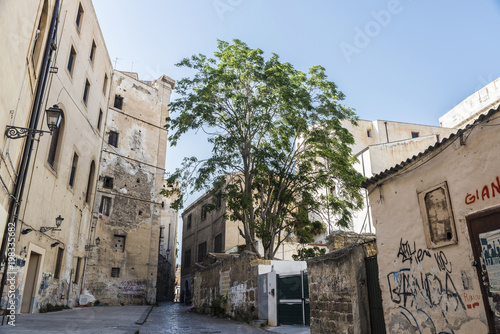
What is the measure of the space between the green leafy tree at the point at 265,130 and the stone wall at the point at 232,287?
1.42 m

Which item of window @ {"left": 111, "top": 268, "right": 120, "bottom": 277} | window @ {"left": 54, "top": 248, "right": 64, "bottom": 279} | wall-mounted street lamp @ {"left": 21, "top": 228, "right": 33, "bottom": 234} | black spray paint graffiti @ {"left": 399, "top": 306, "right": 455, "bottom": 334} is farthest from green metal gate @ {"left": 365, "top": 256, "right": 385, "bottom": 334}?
window @ {"left": 111, "top": 268, "right": 120, "bottom": 277}

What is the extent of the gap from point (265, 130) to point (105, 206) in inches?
524

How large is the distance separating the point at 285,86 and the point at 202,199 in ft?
63.5

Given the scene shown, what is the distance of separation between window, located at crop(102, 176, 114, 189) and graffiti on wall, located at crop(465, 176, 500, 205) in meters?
22.7

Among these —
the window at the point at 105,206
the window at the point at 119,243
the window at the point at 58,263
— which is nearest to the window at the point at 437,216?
the window at the point at 58,263

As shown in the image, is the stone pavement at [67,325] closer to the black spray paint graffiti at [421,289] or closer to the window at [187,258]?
the black spray paint graffiti at [421,289]

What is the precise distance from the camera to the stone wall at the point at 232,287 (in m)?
13.5

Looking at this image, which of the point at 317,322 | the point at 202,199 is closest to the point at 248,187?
the point at 317,322

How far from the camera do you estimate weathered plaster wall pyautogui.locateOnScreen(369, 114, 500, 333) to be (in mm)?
5074

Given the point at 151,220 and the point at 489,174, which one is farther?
the point at 151,220

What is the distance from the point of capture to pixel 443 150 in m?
5.82

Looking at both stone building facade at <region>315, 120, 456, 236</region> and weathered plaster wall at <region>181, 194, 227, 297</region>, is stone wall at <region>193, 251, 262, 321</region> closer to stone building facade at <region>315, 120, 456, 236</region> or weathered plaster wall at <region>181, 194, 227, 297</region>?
stone building facade at <region>315, 120, 456, 236</region>

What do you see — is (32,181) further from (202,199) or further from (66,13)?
(202,199)

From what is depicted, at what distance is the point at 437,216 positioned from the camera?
5840 mm
